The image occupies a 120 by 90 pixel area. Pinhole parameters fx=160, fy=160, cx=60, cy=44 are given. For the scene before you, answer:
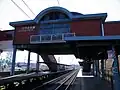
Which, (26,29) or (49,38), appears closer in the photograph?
(49,38)

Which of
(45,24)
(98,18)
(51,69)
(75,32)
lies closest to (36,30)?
(45,24)

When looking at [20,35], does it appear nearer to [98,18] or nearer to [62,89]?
[98,18]

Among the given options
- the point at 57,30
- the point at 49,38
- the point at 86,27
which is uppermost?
the point at 86,27

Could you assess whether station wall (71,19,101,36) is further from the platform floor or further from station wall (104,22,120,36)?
the platform floor

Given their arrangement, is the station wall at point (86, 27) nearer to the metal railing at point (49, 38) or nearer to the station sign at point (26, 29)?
the metal railing at point (49, 38)

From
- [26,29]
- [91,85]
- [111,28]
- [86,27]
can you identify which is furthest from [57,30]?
[91,85]

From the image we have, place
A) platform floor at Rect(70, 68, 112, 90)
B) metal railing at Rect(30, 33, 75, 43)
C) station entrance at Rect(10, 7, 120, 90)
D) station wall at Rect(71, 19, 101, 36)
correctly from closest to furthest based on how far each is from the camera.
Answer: platform floor at Rect(70, 68, 112, 90)
metal railing at Rect(30, 33, 75, 43)
station entrance at Rect(10, 7, 120, 90)
station wall at Rect(71, 19, 101, 36)

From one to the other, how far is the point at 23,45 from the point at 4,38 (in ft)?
39.4

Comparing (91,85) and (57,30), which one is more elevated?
(57,30)

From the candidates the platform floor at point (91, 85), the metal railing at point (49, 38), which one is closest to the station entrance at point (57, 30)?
the metal railing at point (49, 38)

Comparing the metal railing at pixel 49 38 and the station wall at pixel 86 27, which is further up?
the station wall at pixel 86 27

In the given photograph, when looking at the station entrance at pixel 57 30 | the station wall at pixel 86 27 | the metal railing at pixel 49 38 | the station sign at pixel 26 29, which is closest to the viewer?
the metal railing at pixel 49 38

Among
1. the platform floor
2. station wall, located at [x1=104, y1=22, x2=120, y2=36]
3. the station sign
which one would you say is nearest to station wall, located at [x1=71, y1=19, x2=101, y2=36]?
A: station wall, located at [x1=104, y1=22, x2=120, y2=36]

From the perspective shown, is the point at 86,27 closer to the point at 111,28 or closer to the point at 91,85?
the point at 111,28
